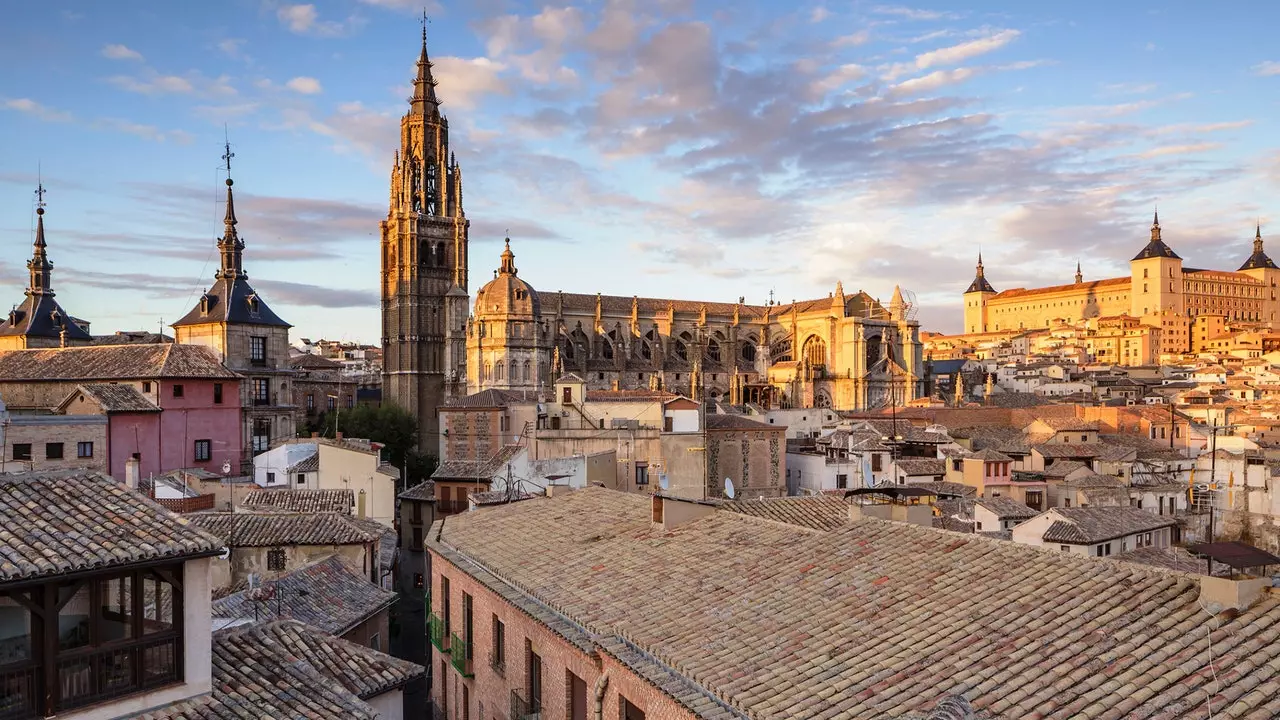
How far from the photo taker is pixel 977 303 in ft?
580

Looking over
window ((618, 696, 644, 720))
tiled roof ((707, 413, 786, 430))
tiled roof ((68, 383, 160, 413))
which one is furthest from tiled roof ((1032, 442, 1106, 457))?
window ((618, 696, 644, 720))

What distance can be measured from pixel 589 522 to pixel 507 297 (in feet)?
169

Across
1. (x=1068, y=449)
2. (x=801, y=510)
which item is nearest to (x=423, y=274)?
(x=1068, y=449)

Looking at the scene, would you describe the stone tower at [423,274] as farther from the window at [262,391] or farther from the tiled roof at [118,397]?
the tiled roof at [118,397]

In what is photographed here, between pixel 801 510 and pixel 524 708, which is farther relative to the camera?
pixel 801 510

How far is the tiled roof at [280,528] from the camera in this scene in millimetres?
20859

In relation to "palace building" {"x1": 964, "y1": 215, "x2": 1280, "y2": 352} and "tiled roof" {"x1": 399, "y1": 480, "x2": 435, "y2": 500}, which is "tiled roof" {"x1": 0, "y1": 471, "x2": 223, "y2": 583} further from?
"palace building" {"x1": 964, "y1": 215, "x2": 1280, "y2": 352}

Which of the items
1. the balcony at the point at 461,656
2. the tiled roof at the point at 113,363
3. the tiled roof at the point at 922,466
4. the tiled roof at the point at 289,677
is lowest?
the tiled roof at the point at 922,466

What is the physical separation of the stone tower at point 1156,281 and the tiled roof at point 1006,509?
404 ft

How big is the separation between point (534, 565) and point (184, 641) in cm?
521

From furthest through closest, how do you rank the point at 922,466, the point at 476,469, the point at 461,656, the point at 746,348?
the point at 746,348 → the point at 922,466 → the point at 476,469 → the point at 461,656

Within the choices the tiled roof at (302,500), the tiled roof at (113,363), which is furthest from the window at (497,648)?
the tiled roof at (113,363)

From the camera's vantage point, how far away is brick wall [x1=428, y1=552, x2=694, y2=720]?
9430 millimetres

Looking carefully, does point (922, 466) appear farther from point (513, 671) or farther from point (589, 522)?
point (513, 671)
